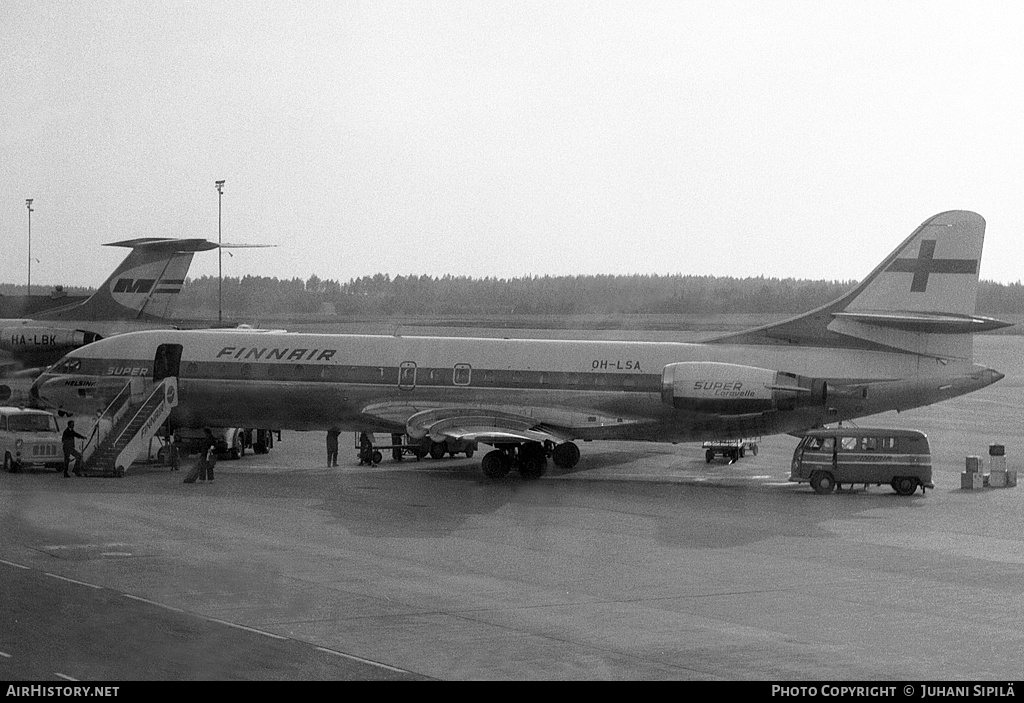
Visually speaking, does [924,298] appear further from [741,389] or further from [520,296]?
[520,296]

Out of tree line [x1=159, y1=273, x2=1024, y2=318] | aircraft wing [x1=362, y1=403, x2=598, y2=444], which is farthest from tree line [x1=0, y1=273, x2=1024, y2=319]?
aircraft wing [x1=362, y1=403, x2=598, y2=444]

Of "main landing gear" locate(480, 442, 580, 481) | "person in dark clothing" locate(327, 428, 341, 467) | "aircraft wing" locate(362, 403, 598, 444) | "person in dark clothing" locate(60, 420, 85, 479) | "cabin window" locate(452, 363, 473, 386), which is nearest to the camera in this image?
"aircraft wing" locate(362, 403, 598, 444)

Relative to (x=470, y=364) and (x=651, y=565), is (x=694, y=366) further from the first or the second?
(x=651, y=565)

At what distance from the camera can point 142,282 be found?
5328 cm

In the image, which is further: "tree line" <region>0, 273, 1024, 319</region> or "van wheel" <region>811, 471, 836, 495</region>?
"tree line" <region>0, 273, 1024, 319</region>

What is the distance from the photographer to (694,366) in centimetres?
3544

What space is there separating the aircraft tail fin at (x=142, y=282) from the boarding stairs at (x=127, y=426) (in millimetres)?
13768

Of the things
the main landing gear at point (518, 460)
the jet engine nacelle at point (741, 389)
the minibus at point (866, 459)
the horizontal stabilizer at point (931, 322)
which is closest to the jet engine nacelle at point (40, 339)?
the main landing gear at point (518, 460)

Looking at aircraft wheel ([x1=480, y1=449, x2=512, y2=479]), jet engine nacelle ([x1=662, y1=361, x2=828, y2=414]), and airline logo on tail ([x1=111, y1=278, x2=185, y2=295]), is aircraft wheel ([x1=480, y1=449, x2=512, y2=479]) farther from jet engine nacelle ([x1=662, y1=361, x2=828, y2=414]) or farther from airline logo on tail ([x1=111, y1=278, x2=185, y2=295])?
airline logo on tail ([x1=111, y1=278, x2=185, y2=295])

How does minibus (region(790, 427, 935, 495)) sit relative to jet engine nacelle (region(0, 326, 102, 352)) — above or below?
below

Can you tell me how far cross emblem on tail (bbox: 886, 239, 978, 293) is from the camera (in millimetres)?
34344

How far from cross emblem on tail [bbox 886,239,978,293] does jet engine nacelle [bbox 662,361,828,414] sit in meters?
3.84

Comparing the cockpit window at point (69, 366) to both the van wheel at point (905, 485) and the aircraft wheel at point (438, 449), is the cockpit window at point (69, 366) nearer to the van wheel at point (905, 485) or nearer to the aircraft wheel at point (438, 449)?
the aircraft wheel at point (438, 449)

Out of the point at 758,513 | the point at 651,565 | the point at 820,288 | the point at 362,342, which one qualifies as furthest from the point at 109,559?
the point at 820,288
